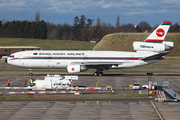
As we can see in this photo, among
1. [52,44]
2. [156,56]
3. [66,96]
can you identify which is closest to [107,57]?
[156,56]

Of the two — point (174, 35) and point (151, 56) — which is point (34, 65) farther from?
point (174, 35)

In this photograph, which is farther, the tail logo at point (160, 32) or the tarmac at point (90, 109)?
the tail logo at point (160, 32)

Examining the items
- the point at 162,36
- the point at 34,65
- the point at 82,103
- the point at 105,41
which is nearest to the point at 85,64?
the point at 34,65

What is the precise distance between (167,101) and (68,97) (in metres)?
12.0

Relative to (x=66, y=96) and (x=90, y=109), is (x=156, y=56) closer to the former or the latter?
(x=66, y=96)

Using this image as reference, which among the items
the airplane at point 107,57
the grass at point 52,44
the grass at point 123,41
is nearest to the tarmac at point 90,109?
the airplane at point 107,57

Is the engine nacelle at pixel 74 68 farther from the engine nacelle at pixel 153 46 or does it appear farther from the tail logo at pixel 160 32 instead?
the tail logo at pixel 160 32

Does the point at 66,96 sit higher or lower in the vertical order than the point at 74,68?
lower

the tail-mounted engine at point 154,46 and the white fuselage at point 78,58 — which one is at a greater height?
the tail-mounted engine at point 154,46

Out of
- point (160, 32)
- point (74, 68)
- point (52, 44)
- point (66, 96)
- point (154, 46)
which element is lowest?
point (66, 96)

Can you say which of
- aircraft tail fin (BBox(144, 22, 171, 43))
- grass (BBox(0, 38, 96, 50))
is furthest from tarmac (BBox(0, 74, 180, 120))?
grass (BBox(0, 38, 96, 50))

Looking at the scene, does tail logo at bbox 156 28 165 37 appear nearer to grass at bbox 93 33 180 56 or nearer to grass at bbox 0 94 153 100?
grass at bbox 0 94 153 100

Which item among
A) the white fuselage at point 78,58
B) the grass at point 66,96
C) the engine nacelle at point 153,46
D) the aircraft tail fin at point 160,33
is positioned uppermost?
the aircraft tail fin at point 160,33

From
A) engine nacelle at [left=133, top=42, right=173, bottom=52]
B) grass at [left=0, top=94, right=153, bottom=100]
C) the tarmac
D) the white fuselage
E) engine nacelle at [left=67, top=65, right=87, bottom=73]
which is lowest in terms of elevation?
the tarmac
